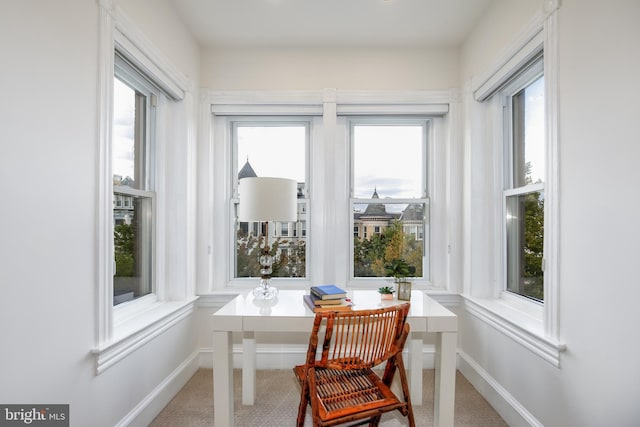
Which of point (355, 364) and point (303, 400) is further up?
point (355, 364)

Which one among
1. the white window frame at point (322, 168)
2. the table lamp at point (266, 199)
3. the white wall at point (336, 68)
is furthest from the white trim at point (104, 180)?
the white wall at point (336, 68)

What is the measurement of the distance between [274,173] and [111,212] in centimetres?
157

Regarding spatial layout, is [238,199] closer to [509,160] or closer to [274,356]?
[274,356]

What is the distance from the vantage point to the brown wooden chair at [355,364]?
1.44 metres

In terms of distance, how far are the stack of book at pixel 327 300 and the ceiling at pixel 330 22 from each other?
6.47ft

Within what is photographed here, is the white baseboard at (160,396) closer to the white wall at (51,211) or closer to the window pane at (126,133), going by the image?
the white wall at (51,211)

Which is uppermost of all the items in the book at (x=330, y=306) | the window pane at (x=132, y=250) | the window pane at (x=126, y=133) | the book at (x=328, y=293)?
the window pane at (x=126, y=133)

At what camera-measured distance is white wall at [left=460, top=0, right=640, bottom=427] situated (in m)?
1.30

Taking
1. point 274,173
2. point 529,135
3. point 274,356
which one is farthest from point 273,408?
point 529,135

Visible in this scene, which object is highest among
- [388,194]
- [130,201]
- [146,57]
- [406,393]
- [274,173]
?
[146,57]

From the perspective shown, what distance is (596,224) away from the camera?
1.45 m

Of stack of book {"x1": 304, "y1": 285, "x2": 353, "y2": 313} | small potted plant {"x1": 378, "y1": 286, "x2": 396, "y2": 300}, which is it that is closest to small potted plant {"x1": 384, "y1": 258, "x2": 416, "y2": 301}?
small potted plant {"x1": 378, "y1": 286, "x2": 396, "y2": 300}

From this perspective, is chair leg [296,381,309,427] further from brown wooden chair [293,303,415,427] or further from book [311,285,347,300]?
book [311,285,347,300]

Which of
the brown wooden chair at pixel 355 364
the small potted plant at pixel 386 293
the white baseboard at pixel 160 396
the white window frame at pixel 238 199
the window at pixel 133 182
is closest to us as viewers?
the brown wooden chair at pixel 355 364
